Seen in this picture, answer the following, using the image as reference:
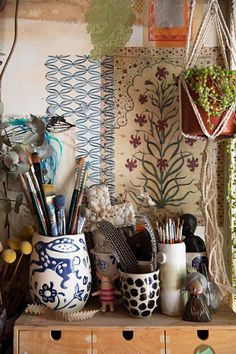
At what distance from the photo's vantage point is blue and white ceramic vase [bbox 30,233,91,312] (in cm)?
100

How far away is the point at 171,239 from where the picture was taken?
40.5 inches

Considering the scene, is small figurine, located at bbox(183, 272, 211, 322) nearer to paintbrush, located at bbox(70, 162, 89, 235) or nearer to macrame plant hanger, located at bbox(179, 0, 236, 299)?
macrame plant hanger, located at bbox(179, 0, 236, 299)

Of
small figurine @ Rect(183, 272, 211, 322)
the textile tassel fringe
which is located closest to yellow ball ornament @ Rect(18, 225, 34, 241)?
the textile tassel fringe

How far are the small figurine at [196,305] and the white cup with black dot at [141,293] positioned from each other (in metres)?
0.07

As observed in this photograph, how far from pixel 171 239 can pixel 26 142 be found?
0.40 m

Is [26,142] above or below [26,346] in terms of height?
above

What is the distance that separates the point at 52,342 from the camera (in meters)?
0.95

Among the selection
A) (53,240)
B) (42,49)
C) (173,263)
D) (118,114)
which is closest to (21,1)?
(42,49)

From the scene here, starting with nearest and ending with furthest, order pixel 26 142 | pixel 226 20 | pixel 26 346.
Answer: pixel 26 346, pixel 26 142, pixel 226 20

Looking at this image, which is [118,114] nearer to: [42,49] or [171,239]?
[42,49]

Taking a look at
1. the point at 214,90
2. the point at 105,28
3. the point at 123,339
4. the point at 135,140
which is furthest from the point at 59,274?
the point at 105,28

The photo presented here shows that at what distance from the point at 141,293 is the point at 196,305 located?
0.12 meters

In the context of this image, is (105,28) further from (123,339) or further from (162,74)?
(123,339)

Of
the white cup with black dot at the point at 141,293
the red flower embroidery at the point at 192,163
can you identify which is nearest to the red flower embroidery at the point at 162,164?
the red flower embroidery at the point at 192,163
